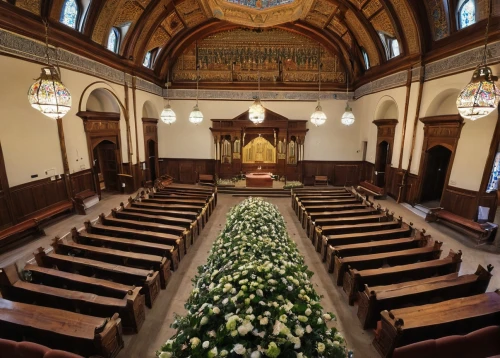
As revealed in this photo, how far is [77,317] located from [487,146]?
9.59 m

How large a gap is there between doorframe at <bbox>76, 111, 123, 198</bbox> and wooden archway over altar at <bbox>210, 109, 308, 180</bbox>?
507 cm

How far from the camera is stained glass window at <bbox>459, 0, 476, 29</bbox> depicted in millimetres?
6512

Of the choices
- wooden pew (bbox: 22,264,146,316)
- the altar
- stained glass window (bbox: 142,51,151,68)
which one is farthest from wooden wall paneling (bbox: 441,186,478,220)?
stained glass window (bbox: 142,51,151,68)

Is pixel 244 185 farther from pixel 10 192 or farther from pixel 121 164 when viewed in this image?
pixel 10 192

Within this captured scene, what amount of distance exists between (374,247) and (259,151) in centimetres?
954

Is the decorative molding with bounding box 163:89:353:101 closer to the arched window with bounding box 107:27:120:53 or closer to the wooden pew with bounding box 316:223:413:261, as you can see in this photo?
the arched window with bounding box 107:27:120:53

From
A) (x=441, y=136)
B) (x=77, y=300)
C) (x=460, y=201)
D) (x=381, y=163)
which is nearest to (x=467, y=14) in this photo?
(x=441, y=136)

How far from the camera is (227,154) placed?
1381cm

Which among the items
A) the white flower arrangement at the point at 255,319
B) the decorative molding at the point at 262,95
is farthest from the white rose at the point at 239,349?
the decorative molding at the point at 262,95

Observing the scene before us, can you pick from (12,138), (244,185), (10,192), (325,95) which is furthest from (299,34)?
(10,192)

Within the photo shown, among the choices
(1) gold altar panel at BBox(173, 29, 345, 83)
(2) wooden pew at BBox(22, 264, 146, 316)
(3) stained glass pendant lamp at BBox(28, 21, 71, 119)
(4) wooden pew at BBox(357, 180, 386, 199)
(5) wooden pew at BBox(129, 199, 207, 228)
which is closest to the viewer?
(2) wooden pew at BBox(22, 264, 146, 316)

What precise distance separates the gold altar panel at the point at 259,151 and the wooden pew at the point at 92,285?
10707 mm

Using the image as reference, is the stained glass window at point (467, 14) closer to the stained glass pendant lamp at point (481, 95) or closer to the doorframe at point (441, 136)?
the doorframe at point (441, 136)

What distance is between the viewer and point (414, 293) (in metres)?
3.58
